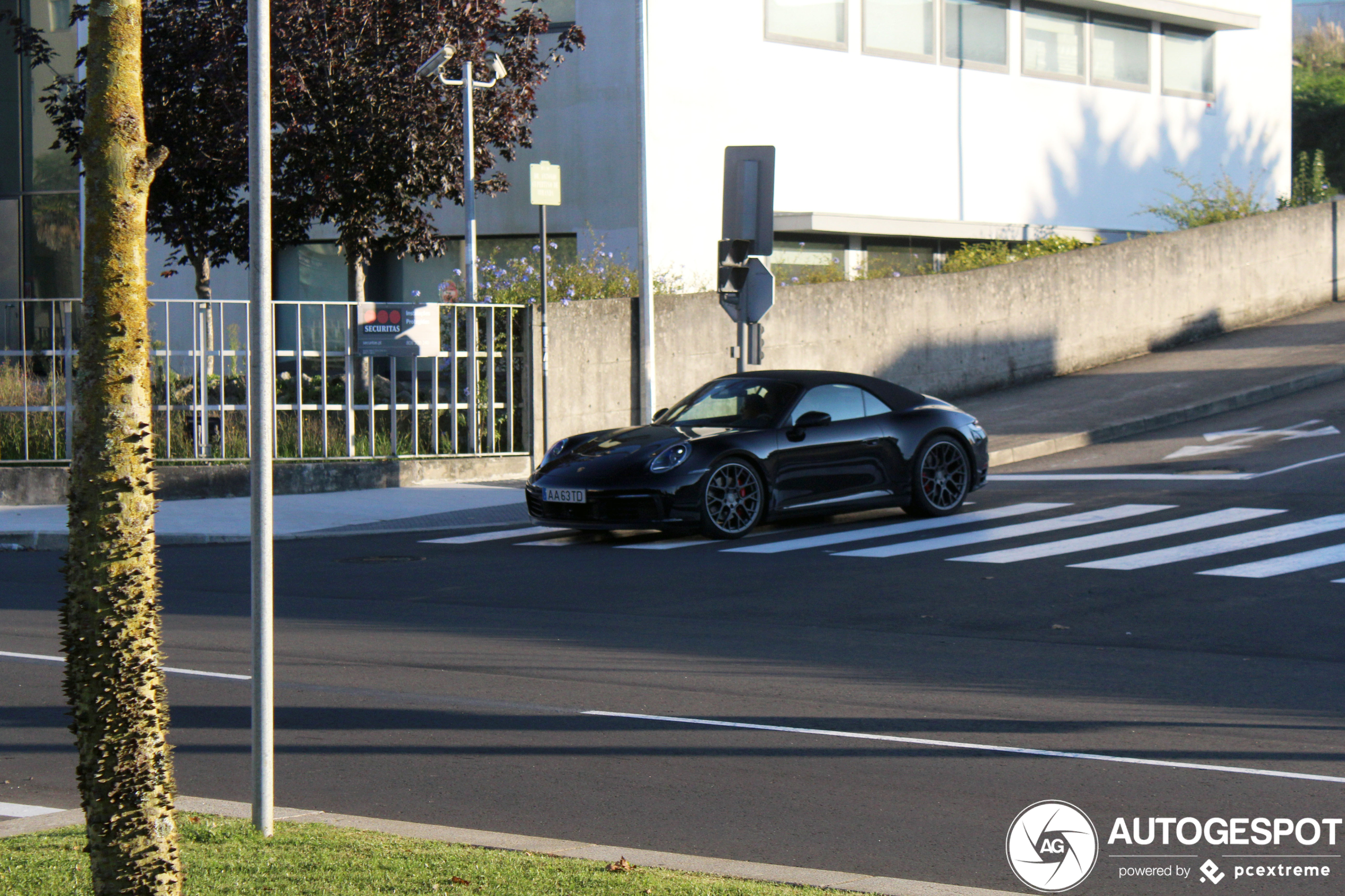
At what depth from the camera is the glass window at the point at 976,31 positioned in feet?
101

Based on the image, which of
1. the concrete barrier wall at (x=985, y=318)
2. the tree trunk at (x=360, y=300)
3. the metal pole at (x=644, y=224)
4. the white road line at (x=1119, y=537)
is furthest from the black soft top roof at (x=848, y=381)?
the tree trunk at (x=360, y=300)

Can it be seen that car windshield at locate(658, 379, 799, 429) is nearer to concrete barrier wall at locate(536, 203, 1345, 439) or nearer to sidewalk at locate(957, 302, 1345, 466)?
concrete barrier wall at locate(536, 203, 1345, 439)

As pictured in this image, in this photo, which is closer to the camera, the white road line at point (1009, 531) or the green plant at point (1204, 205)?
the white road line at point (1009, 531)

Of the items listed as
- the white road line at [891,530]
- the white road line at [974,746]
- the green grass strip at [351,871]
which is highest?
the white road line at [891,530]

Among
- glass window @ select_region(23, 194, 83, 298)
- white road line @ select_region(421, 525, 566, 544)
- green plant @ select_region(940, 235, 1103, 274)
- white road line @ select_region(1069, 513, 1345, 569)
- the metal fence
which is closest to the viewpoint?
white road line @ select_region(1069, 513, 1345, 569)

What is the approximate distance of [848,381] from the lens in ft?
47.4

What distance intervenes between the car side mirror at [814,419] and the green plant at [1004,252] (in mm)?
11632

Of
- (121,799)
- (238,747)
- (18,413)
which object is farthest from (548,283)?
(121,799)

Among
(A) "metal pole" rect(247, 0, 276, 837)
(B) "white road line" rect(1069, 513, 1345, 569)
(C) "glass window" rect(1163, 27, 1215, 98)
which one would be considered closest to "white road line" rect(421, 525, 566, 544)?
(B) "white road line" rect(1069, 513, 1345, 569)

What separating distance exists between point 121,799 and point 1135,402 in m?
19.9

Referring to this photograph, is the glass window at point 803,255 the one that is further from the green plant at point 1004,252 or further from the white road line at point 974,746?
the white road line at point 974,746

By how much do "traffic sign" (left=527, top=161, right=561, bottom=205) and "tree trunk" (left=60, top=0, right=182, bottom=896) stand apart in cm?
1305

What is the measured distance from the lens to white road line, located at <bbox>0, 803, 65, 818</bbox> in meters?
5.45

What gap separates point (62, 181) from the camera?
91.1 ft
